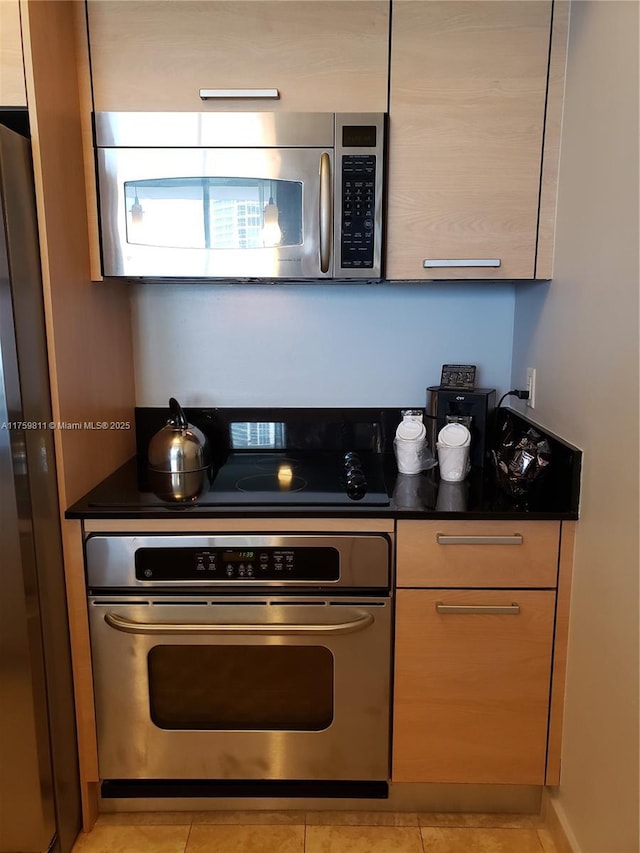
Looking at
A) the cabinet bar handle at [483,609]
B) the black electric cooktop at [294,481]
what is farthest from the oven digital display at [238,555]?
the cabinet bar handle at [483,609]

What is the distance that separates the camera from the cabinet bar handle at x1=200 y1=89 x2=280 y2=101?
4.79 feet

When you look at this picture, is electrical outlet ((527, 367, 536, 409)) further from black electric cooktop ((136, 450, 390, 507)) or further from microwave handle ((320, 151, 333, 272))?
microwave handle ((320, 151, 333, 272))

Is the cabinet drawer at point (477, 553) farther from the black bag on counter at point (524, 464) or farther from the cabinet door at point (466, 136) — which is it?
the cabinet door at point (466, 136)

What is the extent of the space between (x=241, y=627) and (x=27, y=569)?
A: 51 centimetres

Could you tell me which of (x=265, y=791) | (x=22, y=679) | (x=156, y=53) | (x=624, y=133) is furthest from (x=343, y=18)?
(x=265, y=791)

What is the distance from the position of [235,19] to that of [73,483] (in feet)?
4.03

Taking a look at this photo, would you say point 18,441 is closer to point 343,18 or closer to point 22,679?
point 22,679

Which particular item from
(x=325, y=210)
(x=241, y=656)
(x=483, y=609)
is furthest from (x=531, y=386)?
(x=241, y=656)

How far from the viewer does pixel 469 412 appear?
1.78 metres

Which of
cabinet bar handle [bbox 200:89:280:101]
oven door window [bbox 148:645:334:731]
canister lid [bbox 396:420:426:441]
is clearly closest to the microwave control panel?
cabinet bar handle [bbox 200:89:280:101]

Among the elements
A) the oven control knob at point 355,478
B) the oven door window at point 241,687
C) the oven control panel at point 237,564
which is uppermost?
the oven control knob at point 355,478

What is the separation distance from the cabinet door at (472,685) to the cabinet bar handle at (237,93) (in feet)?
4.27

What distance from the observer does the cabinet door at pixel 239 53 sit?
4.75ft

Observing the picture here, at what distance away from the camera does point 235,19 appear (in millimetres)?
1449
